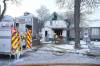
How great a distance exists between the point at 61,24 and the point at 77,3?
819 inches

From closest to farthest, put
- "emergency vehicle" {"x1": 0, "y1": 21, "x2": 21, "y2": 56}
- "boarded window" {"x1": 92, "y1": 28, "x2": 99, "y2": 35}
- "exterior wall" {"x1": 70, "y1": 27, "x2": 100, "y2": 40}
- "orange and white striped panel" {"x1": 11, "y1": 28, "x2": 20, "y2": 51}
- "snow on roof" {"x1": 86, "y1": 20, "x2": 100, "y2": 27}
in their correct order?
"emergency vehicle" {"x1": 0, "y1": 21, "x2": 21, "y2": 56}
"orange and white striped panel" {"x1": 11, "y1": 28, "x2": 20, "y2": 51}
"exterior wall" {"x1": 70, "y1": 27, "x2": 100, "y2": 40}
"boarded window" {"x1": 92, "y1": 28, "x2": 99, "y2": 35}
"snow on roof" {"x1": 86, "y1": 20, "x2": 100, "y2": 27}

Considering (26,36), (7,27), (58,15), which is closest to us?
(7,27)

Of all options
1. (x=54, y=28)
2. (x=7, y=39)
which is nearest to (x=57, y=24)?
(x=54, y=28)

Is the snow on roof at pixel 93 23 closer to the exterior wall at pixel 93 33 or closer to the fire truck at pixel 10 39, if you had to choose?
the exterior wall at pixel 93 33

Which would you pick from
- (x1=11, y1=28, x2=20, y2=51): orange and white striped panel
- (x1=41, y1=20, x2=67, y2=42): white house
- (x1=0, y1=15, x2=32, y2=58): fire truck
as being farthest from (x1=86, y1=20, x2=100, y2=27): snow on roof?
(x1=11, y1=28, x2=20, y2=51): orange and white striped panel

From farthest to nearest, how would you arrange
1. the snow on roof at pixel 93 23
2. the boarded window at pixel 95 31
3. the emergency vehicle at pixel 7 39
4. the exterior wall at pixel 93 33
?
1. the snow on roof at pixel 93 23
2. the boarded window at pixel 95 31
3. the exterior wall at pixel 93 33
4. the emergency vehicle at pixel 7 39

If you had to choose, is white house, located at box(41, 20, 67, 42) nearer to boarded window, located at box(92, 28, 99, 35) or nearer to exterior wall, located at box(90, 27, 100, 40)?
exterior wall, located at box(90, 27, 100, 40)

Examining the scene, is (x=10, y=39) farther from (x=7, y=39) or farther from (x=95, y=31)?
(x=95, y=31)

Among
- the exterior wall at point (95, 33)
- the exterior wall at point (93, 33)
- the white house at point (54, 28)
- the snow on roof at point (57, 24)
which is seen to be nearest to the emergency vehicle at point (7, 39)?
the white house at point (54, 28)

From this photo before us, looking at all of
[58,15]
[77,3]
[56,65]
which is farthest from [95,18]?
[56,65]

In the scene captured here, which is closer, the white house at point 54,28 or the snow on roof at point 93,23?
the white house at point 54,28

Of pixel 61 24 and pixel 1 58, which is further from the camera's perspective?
pixel 61 24

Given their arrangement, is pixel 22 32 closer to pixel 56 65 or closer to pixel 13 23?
pixel 13 23

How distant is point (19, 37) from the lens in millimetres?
14055
